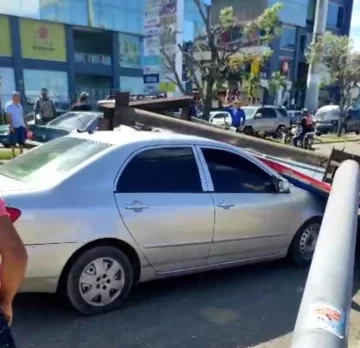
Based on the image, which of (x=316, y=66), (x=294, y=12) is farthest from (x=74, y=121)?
(x=294, y=12)

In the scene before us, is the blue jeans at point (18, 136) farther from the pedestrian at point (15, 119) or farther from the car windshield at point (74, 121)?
the car windshield at point (74, 121)

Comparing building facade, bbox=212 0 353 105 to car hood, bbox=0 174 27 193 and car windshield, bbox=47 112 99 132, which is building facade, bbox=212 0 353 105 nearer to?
car windshield, bbox=47 112 99 132

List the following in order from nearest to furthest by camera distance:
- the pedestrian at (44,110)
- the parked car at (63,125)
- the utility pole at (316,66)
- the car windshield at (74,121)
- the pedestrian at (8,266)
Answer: the pedestrian at (8,266) < the parked car at (63,125) < the car windshield at (74,121) < the pedestrian at (44,110) < the utility pole at (316,66)

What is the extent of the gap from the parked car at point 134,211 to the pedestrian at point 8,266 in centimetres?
157

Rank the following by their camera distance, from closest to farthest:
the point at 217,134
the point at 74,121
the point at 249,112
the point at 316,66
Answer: the point at 217,134
the point at 74,121
the point at 249,112
the point at 316,66

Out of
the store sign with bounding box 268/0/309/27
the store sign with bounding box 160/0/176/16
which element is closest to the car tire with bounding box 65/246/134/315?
the store sign with bounding box 160/0/176/16

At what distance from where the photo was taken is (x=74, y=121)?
40.2 feet

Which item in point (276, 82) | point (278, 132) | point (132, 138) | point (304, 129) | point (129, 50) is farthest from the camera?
point (276, 82)

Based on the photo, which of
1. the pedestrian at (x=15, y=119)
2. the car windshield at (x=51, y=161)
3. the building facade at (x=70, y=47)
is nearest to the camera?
the car windshield at (x=51, y=161)

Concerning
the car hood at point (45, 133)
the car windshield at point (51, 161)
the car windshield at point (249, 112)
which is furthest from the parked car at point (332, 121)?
the car windshield at point (51, 161)

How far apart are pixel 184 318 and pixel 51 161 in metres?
1.84

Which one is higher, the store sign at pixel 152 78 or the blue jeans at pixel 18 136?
the store sign at pixel 152 78

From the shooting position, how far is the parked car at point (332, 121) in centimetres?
2809

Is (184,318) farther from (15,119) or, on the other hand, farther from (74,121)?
(74,121)
